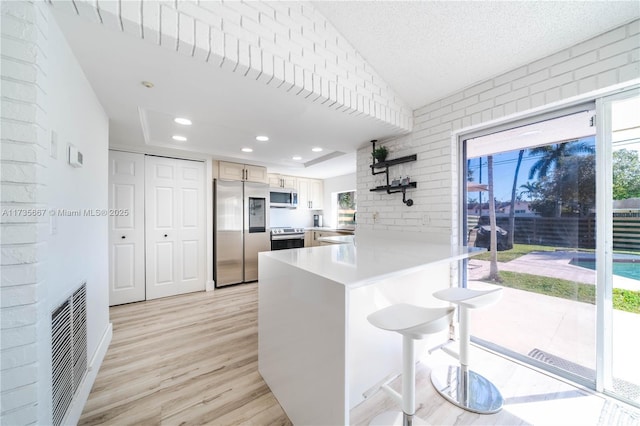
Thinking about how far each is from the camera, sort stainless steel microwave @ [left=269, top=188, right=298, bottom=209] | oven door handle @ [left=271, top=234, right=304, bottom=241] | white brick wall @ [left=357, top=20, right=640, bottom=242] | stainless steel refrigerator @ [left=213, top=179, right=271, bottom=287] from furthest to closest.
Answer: stainless steel microwave @ [left=269, top=188, right=298, bottom=209]
oven door handle @ [left=271, top=234, right=304, bottom=241]
stainless steel refrigerator @ [left=213, top=179, right=271, bottom=287]
white brick wall @ [left=357, top=20, right=640, bottom=242]

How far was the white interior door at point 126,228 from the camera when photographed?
122 inches

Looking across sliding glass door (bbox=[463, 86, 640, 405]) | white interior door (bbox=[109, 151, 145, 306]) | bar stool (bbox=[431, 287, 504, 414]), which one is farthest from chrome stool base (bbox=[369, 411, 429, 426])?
white interior door (bbox=[109, 151, 145, 306])

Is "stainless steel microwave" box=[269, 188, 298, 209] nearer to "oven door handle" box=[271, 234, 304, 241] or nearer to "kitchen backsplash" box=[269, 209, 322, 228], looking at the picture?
"kitchen backsplash" box=[269, 209, 322, 228]

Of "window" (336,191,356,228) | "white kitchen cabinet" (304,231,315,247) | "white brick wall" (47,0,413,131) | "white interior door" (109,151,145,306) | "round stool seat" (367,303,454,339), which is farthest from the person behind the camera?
"window" (336,191,356,228)

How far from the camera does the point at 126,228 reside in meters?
3.19

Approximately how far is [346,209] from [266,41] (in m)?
4.36

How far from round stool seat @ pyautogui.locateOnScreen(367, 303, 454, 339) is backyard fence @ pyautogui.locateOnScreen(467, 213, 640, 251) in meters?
1.29

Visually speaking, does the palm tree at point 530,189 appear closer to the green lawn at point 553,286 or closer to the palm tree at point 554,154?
the palm tree at point 554,154

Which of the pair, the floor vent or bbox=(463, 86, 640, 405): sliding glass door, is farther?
bbox=(463, 86, 640, 405): sliding glass door

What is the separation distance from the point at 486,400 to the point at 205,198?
12.9 feet

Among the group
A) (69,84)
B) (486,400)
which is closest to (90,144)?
(69,84)

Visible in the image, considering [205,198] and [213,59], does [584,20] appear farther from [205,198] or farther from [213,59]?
[205,198]

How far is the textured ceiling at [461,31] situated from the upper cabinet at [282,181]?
335cm

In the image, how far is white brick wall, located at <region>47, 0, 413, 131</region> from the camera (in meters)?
1.13
